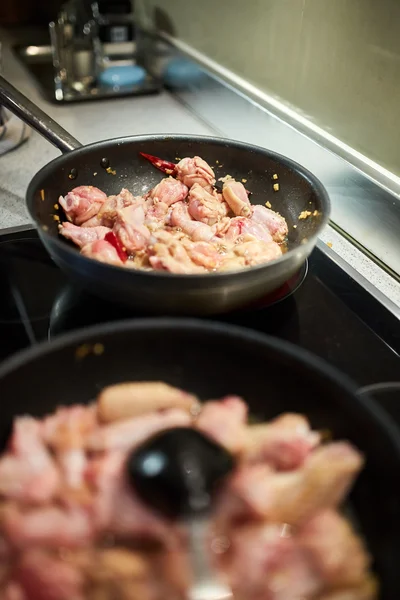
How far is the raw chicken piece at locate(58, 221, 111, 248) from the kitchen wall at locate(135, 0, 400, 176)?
52 centimetres

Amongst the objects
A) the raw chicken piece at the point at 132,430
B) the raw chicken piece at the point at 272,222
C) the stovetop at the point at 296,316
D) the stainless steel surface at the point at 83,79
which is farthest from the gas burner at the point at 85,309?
the stainless steel surface at the point at 83,79

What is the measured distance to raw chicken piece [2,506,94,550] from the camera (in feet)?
1.43

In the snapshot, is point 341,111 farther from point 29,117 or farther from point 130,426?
point 130,426

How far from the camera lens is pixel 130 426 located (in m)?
0.53

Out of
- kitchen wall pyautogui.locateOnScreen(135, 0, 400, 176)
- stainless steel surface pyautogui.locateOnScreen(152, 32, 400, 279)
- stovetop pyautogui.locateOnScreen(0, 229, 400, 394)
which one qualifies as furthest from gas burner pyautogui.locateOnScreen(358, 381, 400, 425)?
kitchen wall pyautogui.locateOnScreen(135, 0, 400, 176)

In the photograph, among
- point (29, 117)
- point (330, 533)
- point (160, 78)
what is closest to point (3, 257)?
point (29, 117)

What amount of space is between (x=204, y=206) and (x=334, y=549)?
605mm

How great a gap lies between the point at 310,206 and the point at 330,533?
1.82 ft

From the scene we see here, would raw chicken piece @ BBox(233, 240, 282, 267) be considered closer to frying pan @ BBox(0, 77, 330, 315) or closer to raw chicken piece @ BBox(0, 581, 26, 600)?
frying pan @ BBox(0, 77, 330, 315)

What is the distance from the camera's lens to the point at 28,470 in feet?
Answer: 1.61

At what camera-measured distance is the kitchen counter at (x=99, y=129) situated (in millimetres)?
1037

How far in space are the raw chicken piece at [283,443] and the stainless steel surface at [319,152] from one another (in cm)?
53

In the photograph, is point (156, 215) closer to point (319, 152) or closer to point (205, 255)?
point (205, 255)

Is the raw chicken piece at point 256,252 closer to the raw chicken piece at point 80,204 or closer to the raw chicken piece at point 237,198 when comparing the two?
the raw chicken piece at point 237,198
